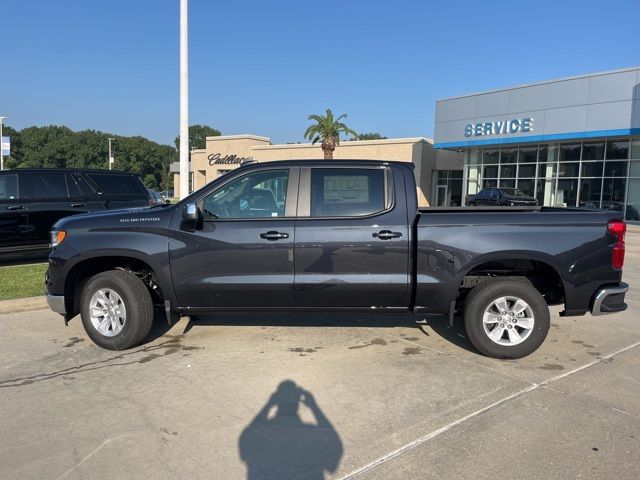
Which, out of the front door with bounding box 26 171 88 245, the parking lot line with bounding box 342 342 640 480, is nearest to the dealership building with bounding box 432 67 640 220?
the parking lot line with bounding box 342 342 640 480

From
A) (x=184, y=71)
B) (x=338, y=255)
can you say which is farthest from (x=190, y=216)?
(x=184, y=71)

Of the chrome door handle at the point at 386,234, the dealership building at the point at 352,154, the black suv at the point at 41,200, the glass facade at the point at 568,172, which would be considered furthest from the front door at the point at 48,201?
the glass facade at the point at 568,172

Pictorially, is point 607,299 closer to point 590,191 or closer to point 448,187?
point 590,191

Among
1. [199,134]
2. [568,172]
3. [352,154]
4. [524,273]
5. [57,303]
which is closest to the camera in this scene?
[57,303]

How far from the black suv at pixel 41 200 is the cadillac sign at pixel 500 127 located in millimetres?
24459

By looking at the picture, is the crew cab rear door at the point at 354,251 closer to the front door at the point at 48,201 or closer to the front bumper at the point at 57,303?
the front bumper at the point at 57,303

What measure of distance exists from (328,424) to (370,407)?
1.39 feet

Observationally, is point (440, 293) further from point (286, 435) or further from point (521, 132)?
point (521, 132)

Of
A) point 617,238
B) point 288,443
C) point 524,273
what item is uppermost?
point 617,238

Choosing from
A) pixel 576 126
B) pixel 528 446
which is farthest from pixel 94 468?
pixel 576 126

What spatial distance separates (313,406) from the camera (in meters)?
3.98

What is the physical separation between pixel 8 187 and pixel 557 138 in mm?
26204

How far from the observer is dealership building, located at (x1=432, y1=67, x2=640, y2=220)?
25.5 meters

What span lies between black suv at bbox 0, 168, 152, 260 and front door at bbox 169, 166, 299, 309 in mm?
5919
